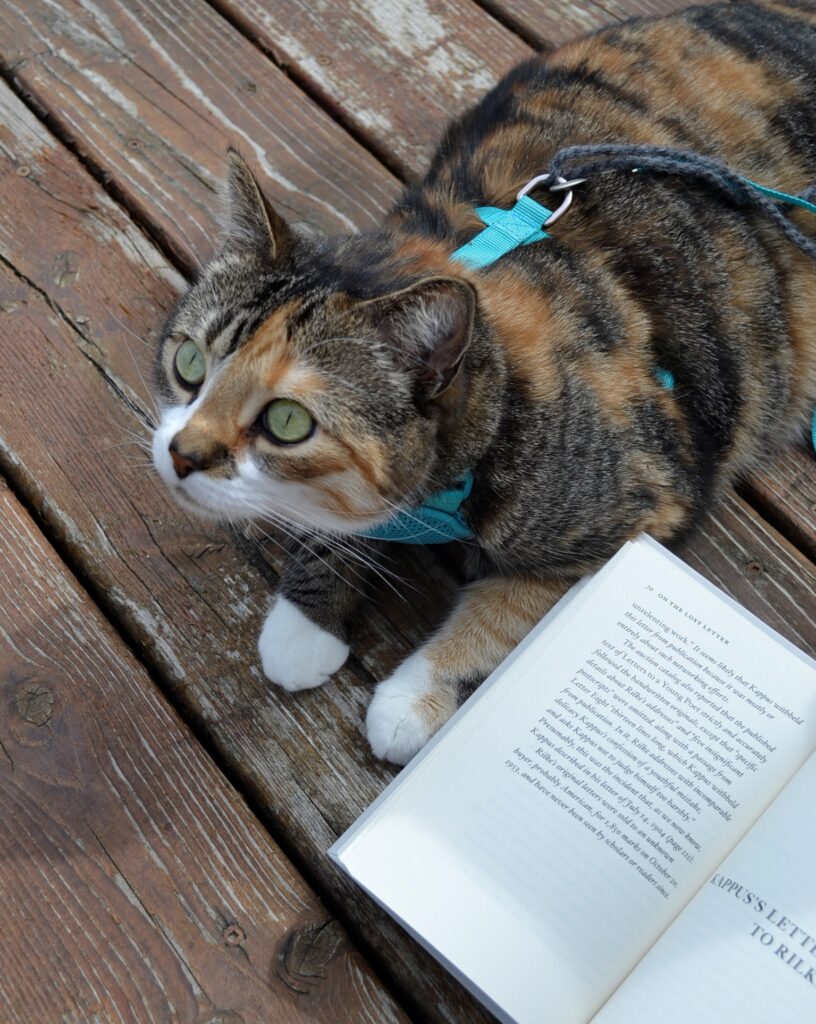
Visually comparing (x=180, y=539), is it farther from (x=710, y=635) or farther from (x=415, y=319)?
(x=710, y=635)

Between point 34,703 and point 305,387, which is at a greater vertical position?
point 305,387

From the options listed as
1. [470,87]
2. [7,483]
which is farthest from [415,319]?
[470,87]

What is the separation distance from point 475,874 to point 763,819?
0.95ft

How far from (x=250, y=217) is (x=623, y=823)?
781 millimetres

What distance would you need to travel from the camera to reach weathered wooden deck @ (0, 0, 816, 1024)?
1.00 metres

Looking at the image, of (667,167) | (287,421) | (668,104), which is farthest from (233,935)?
(668,104)

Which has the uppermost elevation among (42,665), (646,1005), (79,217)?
(646,1005)

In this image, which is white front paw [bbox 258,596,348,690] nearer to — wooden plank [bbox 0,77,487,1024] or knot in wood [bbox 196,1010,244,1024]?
A: wooden plank [bbox 0,77,487,1024]

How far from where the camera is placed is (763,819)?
0.89 metres

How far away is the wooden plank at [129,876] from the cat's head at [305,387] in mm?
309

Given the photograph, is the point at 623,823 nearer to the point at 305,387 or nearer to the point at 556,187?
the point at 305,387

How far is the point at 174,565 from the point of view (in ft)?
4.09

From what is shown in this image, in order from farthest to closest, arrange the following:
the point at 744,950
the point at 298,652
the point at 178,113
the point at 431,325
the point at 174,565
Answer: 1. the point at 178,113
2. the point at 174,565
3. the point at 298,652
4. the point at 431,325
5. the point at 744,950

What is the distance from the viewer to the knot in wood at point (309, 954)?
0.99 meters
